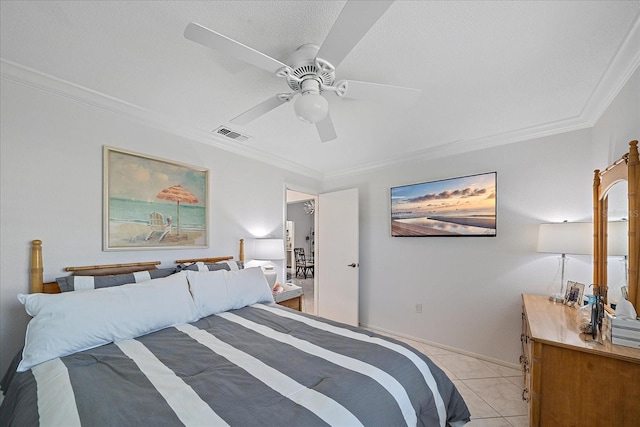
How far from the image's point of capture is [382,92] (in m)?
1.60

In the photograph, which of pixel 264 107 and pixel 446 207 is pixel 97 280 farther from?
pixel 446 207

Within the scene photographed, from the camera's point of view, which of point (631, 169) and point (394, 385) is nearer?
point (394, 385)

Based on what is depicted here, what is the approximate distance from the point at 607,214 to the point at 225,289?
3018 mm

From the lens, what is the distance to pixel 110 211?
218 cm

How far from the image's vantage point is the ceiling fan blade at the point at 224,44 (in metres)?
1.14

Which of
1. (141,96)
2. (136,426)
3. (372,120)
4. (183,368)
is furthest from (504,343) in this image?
(141,96)

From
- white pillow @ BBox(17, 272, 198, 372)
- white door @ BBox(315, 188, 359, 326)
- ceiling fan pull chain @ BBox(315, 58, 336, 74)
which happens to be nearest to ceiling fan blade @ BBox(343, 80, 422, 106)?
ceiling fan pull chain @ BBox(315, 58, 336, 74)

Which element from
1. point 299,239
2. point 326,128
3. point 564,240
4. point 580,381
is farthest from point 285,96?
point 299,239

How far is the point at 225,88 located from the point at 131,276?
62.4 inches

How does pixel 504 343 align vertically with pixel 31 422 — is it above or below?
below

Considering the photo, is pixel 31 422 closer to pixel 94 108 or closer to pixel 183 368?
pixel 183 368

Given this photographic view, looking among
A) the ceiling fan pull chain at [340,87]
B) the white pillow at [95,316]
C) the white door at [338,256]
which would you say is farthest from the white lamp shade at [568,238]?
the white pillow at [95,316]

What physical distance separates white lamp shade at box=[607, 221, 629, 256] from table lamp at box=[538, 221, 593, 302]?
214 millimetres

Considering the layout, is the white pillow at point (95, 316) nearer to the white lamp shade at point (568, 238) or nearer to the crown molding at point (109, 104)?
the crown molding at point (109, 104)
